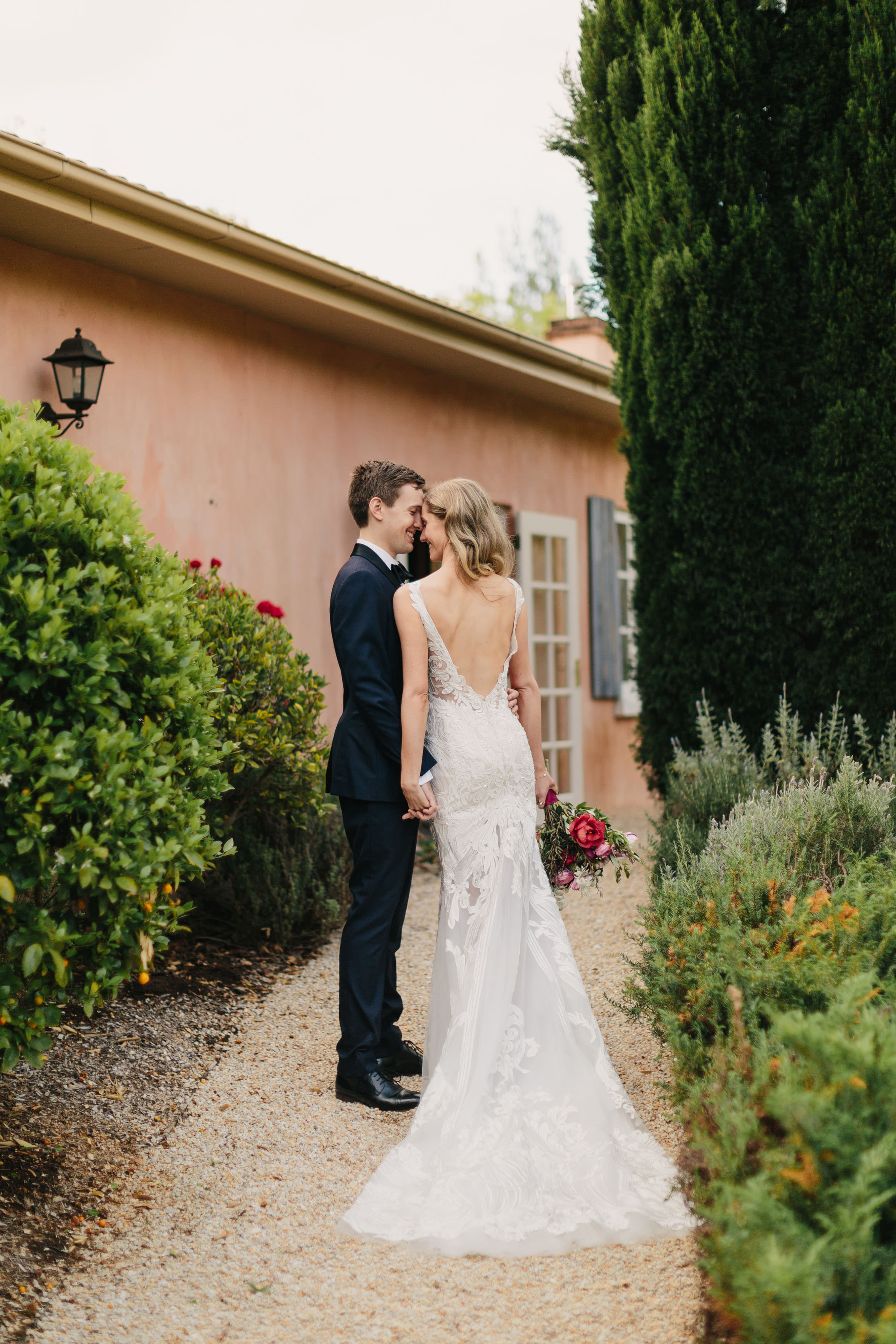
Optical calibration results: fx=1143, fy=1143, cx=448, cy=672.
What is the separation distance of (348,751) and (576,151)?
559cm

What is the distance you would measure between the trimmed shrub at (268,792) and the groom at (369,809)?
105 centimetres

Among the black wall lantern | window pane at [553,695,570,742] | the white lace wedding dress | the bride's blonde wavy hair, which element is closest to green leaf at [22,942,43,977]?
the white lace wedding dress

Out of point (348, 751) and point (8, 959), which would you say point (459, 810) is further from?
point (8, 959)

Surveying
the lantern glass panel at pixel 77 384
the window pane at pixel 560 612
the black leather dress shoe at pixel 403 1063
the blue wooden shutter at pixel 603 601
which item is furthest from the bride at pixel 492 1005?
the blue wooden shutter at pixel 603 601

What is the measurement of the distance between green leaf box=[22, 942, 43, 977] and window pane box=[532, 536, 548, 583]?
23.0 ft

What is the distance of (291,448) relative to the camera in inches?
276

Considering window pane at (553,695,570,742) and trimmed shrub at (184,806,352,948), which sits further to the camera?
window pane at (553,695,570,742)

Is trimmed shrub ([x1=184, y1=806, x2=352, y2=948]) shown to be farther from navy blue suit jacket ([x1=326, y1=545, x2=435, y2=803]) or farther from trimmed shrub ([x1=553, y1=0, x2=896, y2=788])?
trimmed shrub ([x1=553, y1=0, x2=896, y2=788])

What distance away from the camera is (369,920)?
3662 mm

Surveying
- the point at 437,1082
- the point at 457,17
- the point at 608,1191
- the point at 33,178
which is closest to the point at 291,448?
the point at 33,178

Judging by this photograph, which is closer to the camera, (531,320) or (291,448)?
(291,448)

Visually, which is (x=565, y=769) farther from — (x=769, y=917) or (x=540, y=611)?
(x=769, y=917)

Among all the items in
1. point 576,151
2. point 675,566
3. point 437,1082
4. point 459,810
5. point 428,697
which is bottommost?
point 437,1082

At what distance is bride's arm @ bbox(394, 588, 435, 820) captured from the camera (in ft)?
11.3
